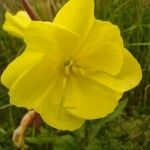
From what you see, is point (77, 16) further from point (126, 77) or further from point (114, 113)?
point (114, 113)

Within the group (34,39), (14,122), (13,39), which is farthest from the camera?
(13,39)

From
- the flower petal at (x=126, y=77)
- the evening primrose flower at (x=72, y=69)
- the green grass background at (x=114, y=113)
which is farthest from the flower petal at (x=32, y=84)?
the green grass background at (x=114, y=113)

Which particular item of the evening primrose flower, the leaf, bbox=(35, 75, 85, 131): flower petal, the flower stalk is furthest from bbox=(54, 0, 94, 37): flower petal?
the leaf

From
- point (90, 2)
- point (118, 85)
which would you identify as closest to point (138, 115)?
point (118, 85)

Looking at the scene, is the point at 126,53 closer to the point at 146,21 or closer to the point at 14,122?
the point at 14,122

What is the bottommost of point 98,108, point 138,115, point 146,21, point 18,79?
point 146,21

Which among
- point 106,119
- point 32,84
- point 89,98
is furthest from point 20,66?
point 106,119
